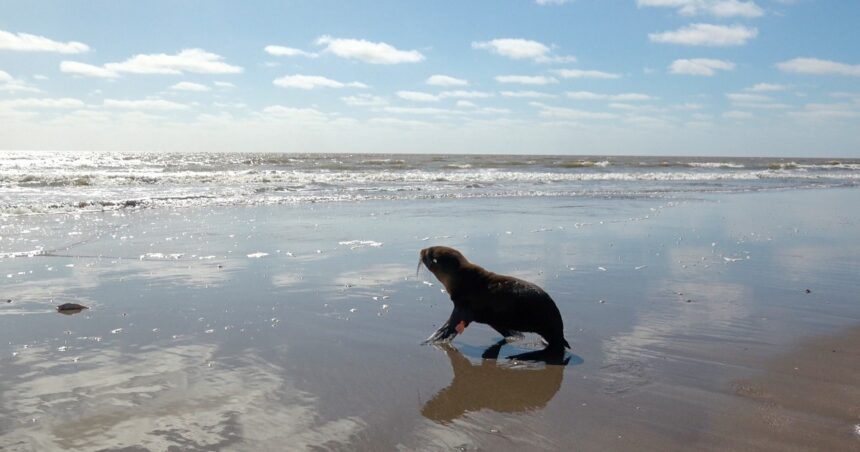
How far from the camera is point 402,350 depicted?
5.93 meters

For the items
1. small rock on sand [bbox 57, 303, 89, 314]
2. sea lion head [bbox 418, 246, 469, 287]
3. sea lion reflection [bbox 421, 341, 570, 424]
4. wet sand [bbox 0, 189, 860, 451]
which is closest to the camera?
wet sand [bbox 0, 189, 860, 451]

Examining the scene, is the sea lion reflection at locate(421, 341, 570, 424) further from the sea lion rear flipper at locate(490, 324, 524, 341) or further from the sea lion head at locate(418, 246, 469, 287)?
the sea lion head at locate(418, 246, 469, 287)

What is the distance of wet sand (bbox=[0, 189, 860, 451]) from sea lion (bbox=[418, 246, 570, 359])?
20 centimetres

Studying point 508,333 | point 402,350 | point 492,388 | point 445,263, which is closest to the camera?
point 492,388

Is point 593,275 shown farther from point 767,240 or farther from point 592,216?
point 592,216

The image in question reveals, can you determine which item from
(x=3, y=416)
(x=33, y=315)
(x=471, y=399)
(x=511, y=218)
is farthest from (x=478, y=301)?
(x=511, y=218)

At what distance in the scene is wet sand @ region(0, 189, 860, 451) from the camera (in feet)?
14.0

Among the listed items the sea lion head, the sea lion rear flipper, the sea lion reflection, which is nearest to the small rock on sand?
the sea lion head

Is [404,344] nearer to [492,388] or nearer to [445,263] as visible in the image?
[445,263]

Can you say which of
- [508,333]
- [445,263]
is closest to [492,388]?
[508,333]

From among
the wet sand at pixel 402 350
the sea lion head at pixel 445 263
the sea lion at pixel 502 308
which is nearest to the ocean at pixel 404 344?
the wet sand at pixel 402 350

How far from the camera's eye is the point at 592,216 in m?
16.8

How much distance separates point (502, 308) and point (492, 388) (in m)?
1.21

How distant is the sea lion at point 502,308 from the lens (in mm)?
6039
